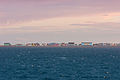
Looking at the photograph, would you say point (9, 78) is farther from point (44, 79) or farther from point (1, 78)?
point (44, 79)

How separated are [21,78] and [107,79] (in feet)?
68.8

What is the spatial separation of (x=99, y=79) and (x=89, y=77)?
11.9 feet

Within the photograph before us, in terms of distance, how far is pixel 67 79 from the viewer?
69.8 metres

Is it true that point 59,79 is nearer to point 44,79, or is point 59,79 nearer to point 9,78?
point 44,79

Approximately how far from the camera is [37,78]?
235 feet

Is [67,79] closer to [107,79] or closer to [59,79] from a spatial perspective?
[59,79]

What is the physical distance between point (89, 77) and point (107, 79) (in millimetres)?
4907

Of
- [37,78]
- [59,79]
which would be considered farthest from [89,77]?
[37,78]

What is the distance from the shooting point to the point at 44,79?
230 ft

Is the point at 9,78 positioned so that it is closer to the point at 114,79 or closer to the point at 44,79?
the point at 44,79

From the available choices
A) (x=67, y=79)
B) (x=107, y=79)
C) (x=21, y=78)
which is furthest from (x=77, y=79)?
(x=21, y=78)

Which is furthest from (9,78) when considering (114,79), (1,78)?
(114,79)

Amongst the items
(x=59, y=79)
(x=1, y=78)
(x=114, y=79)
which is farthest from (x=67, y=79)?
(x=1, y=78)

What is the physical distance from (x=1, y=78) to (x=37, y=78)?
8.82 meters
